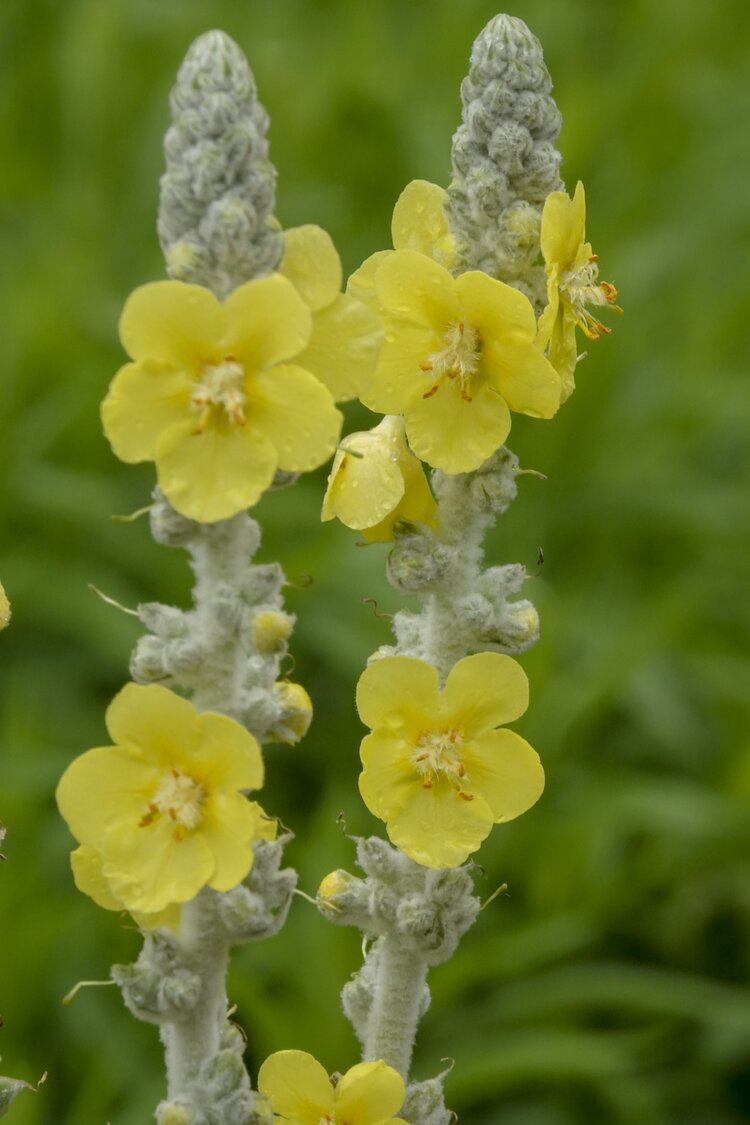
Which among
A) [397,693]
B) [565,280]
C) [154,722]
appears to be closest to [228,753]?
[154,722]

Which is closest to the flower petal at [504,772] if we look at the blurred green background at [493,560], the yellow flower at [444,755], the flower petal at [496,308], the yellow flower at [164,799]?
the yellow flower at [444,755]

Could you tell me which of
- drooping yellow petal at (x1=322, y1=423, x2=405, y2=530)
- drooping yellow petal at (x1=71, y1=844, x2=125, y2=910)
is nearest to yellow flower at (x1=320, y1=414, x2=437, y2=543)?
drooping yellow petal at (x1=322, y1=423, x2=405, y2=530)

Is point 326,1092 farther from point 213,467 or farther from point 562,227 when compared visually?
point 562,227

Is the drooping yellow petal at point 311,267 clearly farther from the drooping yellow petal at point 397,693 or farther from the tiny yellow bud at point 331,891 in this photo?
the tiny yellow bud at point 331,891

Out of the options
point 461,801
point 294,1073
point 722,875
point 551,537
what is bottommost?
point 294,1073

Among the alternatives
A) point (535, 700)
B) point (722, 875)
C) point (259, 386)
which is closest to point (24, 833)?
point (535, 700)

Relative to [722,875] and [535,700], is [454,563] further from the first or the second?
[722,875]
